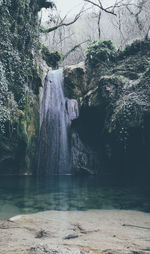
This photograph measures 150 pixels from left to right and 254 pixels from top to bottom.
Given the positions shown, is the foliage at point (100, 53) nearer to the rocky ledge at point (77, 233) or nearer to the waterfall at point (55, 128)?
the waterfall at point (55, 128)

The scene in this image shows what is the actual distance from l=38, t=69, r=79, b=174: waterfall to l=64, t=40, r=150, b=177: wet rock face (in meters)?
0.82

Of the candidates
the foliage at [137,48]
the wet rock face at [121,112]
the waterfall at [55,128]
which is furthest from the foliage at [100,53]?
the waterfall at [55,128]

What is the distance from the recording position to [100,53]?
15.3 meters

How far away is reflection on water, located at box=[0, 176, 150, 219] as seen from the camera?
23.3 feet

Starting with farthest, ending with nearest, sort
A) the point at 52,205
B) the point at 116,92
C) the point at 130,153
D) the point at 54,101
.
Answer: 1. the point at 54,101
2. the point at 130,153
3. the point at 116,92
4. the point at 52,205

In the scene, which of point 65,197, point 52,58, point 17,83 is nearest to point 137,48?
point 17,83

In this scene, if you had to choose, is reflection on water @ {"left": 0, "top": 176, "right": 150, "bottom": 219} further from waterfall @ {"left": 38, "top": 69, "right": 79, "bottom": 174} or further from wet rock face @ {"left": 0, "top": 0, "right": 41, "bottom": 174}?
waterfall @ {"left": 38, "top": 69, "right": 79, "bottom": 174}

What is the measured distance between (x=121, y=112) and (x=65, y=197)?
4.05 m

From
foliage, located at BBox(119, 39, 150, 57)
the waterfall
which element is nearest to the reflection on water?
the waterfall

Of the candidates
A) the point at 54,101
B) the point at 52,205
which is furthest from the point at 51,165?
the point at 52,205

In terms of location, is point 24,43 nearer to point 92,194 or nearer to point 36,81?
point 36,81

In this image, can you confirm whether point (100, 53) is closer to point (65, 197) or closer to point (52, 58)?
point (52, 58)

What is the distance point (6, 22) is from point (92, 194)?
5842mm

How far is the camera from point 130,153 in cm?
1287
